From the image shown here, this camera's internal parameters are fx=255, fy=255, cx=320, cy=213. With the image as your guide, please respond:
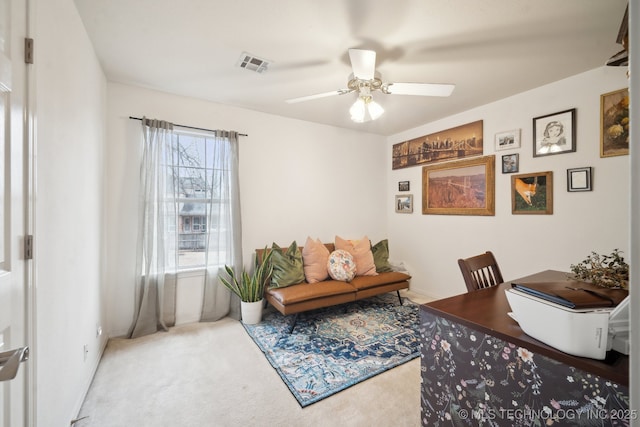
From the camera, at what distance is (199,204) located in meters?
2.95

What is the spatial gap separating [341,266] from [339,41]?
2267 millimetres

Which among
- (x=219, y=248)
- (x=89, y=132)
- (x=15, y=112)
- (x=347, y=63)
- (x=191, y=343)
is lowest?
(x=191, y=343)

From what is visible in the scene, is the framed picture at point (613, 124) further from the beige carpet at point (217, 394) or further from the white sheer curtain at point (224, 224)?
the white sheer curtain at point (224, 224)

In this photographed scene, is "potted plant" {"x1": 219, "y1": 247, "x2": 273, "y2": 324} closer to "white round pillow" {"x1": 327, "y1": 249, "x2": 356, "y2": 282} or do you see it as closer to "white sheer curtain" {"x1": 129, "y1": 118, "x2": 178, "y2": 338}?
"white sheer curtain" {"x1": 129, "y1": 118, "x2": 178, "y2": 338}

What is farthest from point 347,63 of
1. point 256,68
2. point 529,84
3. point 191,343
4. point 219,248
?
point 191,343

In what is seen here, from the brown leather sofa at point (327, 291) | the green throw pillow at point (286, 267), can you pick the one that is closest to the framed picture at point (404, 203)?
the brown leather sofa at point (327, 291)

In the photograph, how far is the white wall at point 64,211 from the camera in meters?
1.14

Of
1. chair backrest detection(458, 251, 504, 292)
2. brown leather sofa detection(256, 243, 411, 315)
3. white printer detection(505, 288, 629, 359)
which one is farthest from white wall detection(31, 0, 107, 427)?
chair backrest detection(458, 251, 504, 292)

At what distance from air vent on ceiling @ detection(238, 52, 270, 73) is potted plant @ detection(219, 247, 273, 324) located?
1.99m

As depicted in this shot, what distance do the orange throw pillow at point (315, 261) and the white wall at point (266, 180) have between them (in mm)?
406

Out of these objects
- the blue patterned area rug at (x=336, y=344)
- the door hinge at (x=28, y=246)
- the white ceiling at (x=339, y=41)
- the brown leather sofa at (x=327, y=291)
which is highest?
the white ceiling at (x=339, y=41)

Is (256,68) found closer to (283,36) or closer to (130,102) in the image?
(283,36)

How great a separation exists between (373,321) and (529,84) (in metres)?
2.98

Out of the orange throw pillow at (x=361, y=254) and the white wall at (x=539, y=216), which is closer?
the white wall at (x=539, y=216)
